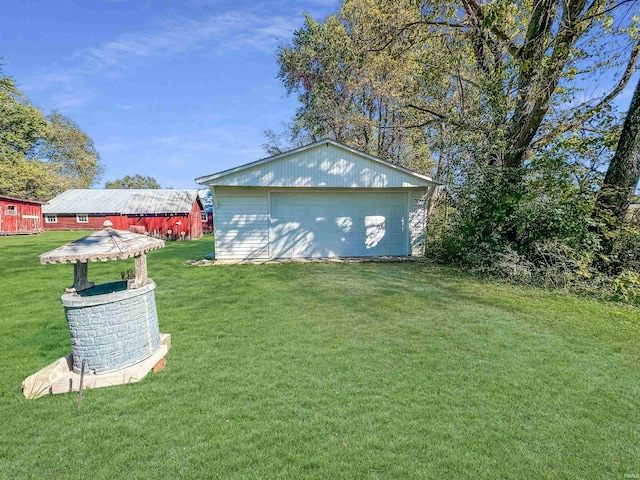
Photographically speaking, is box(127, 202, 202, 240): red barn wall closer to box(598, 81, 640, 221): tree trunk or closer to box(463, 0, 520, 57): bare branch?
box(463, 0, 520, 57): bare branch

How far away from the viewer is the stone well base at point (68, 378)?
267 centimetres

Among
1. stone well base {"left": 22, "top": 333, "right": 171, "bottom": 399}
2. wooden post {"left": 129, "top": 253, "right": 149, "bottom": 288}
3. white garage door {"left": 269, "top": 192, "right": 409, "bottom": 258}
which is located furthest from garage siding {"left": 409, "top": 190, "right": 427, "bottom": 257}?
stone well base {"left": 22, "top": 333, "right": 171, "bottom": 399}

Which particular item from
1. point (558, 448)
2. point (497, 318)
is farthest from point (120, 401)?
point (497, 318)

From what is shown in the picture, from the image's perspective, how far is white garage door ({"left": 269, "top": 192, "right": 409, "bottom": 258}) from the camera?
10.6 m

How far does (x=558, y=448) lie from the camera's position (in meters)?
2.07

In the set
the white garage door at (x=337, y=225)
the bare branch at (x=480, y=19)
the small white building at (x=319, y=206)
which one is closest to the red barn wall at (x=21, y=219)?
the small white building at (x=319, y=206)

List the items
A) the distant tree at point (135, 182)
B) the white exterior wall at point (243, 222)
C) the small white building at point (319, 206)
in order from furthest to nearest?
the distant tree at point (135, 182), the white exterior wall at point (243, 222), the small white building at point (319, 206)

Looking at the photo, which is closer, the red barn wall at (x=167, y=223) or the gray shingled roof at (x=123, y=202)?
the red barn wall at (x=167, y=223)

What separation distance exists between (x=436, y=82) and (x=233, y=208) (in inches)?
317

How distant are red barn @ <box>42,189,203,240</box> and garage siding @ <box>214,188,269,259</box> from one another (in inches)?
441

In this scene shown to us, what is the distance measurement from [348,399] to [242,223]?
A: 8480mm

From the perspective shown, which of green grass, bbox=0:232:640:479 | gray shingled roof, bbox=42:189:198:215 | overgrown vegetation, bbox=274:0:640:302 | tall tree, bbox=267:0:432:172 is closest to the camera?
green grass, bbox=0:232:640:479

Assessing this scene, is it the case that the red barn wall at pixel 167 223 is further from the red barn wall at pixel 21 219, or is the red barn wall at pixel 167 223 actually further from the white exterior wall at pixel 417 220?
the white exterior wall at pixel 417 220

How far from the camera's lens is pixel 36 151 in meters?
36.5
